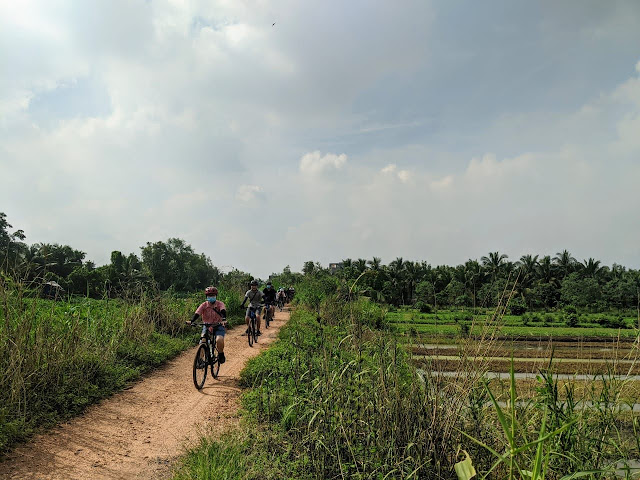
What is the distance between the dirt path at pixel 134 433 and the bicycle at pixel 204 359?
204mm

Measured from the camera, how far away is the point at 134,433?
5.70m

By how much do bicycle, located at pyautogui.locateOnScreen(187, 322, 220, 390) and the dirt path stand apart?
0.20 m

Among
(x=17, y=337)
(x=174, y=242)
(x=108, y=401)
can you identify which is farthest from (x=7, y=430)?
(x=174, y=242)

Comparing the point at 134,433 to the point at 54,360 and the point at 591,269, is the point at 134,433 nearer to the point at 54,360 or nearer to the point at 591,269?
the point at 54,360

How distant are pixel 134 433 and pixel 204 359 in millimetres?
2396

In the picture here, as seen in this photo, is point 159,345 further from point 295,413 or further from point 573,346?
point 573,346

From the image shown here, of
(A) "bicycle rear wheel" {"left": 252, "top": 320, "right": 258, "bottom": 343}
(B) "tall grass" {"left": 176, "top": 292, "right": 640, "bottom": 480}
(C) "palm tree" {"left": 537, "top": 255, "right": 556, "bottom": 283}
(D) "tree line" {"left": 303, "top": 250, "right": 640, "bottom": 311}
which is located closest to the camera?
(B) "tall grass" {"left": 176, "top": 292, "right": 640, "bottom": 480}

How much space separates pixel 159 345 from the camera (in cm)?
1073

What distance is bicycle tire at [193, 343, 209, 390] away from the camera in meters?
7.76

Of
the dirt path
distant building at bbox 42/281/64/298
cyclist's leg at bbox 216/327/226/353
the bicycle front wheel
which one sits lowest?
the dirt path

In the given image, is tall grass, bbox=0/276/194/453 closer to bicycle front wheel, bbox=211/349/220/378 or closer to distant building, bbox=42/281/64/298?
distant building, bbox=42/281/64/298

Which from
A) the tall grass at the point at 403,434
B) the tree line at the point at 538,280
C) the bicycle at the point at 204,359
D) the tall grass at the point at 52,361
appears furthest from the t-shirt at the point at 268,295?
the tree line at the point at 538,280

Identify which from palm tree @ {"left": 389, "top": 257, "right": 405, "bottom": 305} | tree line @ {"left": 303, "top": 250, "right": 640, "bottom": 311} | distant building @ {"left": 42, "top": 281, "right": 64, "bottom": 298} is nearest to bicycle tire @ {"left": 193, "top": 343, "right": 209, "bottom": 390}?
distant building @ {"left": 42, "top": 281, "right": 64, "bottom": 298}

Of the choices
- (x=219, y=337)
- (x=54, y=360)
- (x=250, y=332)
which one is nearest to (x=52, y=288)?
(x=54, y=360)
